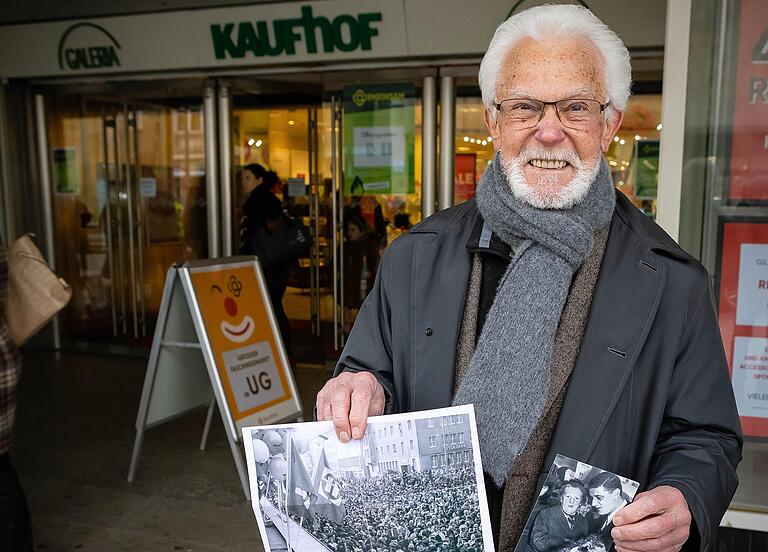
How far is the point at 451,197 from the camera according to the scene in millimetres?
6277

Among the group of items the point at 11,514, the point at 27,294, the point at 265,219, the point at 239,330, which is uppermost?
the point at 265,219

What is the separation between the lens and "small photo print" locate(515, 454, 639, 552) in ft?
3.91

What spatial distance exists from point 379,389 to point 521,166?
21.8 inches

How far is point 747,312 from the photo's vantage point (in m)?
2.92

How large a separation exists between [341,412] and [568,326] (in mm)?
507

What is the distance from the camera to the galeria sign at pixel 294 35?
5.78 meters

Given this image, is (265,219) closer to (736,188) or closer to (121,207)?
(121,207)

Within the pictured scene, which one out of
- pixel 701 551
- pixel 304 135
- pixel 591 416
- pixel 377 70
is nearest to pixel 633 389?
pixel 591 416

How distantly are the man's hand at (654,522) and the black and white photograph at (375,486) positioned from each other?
0.24 m

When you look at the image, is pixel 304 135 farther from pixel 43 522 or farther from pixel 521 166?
pixel 521 166

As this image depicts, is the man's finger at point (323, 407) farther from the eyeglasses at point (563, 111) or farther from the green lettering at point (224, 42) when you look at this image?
the green lettering at point (224, 42)

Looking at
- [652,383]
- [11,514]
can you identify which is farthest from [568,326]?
[11,514]

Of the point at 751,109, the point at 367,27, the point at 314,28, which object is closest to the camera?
the point at 751,109

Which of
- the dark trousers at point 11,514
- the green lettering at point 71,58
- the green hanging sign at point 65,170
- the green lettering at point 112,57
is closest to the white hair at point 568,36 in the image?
the dark trousers at point 11,514
